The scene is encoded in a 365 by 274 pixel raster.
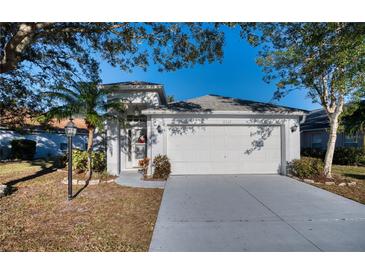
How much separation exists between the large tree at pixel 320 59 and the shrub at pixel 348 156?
6.25 metres

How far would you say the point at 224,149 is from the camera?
9.27m

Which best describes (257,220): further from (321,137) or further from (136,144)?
(321,137)

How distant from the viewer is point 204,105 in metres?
10.2

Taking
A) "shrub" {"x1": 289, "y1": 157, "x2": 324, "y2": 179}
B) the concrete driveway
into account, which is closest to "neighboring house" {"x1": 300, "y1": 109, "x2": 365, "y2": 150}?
"shrub" {"x1": 289, "y1": 157, "x2": 324, "y2": 179}

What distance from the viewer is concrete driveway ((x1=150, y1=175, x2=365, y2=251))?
11.1 ft

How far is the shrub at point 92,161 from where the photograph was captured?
8.73m

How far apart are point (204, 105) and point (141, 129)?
3362 mm

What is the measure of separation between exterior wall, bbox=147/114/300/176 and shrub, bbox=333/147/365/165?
6.60m

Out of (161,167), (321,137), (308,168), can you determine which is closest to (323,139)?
(321,137)

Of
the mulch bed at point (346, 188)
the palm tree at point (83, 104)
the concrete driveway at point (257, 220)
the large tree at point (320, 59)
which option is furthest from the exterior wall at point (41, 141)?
the mulch bed at point (346, 188)

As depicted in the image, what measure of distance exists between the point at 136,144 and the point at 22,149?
40.4 feet

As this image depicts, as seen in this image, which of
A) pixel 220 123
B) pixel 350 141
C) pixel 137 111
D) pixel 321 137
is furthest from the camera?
pixel 321 137

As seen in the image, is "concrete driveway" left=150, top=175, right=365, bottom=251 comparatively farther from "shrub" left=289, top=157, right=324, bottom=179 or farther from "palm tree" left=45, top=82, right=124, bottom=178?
"palm tree" left=45, top=82, right=124, bottom=178

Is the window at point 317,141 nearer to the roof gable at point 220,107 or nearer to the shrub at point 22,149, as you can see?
the roof gable at point 220,107
